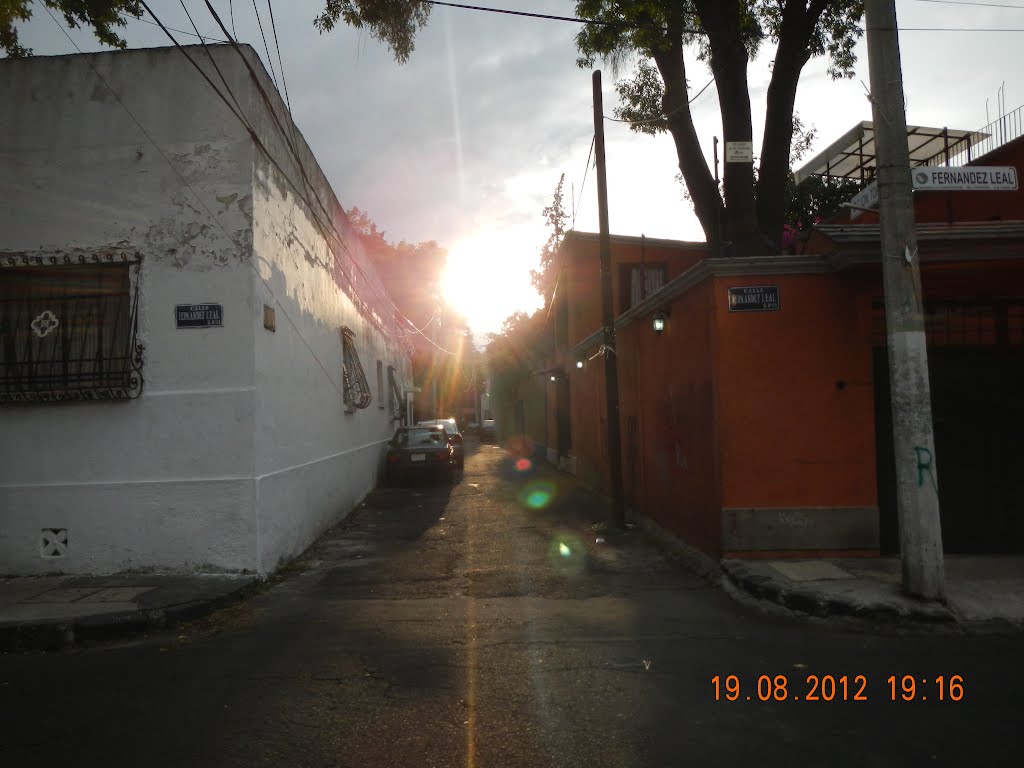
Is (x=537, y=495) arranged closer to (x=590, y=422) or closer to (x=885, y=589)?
(x=590, y=422)

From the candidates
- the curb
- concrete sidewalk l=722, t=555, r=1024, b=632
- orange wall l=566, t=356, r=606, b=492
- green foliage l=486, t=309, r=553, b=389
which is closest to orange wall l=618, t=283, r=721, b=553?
concrete sidewalk l=722, t=555, r=1024, b=632

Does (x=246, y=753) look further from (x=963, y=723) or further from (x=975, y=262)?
(x=975, y=262)

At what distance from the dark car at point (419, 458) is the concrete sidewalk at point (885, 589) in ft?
33.4

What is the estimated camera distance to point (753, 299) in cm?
757

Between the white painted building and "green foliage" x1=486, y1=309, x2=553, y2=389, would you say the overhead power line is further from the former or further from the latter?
"green foliage" x1=486, y1=309, x2=553, y2=389

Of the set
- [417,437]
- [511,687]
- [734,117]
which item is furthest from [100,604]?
[417,437]

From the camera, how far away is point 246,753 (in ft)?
11.8

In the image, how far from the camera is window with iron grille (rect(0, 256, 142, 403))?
747cm

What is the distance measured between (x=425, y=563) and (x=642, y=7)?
799cm

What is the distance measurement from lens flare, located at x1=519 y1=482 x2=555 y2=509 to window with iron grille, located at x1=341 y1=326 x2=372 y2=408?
3.68 meters

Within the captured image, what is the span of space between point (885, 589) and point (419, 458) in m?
11.7

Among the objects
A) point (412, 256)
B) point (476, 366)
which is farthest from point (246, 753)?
point (476, 366)

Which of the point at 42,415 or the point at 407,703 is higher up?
the point at 42,415

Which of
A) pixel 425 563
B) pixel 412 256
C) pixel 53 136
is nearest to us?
pixel 53 136
